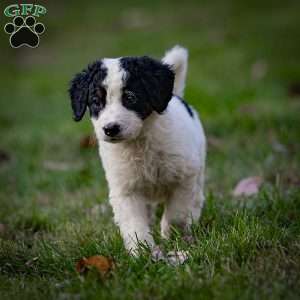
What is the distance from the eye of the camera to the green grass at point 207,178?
3402mm

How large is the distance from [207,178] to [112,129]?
8.50 feet

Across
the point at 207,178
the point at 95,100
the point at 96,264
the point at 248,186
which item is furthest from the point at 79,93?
the point at 207,178

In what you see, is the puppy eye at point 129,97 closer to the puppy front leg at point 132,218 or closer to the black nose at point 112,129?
the black nose at point 112,129

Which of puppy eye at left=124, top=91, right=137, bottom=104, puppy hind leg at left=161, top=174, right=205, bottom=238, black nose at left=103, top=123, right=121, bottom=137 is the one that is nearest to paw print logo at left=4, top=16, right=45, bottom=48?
puppy eye at left=124, top=91, right=137, bottom=104

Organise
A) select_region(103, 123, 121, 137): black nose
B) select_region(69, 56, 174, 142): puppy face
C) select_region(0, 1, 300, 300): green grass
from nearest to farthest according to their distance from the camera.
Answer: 1. select_region(0, 1, 300, 300): green grass
2. select_region(103, 123, 121, 137): black nose
3. select_region(69, 56, 174, 142): puppy face

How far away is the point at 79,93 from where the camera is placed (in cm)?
461

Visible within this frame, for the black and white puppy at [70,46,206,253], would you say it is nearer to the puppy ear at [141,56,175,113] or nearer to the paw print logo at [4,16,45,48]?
the puppy ear at [141,56,175,113]

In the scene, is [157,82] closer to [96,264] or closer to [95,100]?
[95,100]

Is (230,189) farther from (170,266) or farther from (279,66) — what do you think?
(279,66)

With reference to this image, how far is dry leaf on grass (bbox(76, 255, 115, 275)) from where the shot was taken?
360cm

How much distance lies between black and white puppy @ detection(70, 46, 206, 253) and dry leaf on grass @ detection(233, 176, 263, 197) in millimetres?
661

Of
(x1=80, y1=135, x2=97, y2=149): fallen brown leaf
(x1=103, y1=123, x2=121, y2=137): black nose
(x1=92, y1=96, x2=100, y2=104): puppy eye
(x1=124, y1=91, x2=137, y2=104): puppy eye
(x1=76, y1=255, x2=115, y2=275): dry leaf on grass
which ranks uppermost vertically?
(x1=124, y1=91, x2=137, y2=104): puppy eye

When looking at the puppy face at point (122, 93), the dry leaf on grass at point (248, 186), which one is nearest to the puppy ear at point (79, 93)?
the puppy face at point (122, 93)

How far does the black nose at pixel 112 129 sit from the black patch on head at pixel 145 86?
0.22 metres
